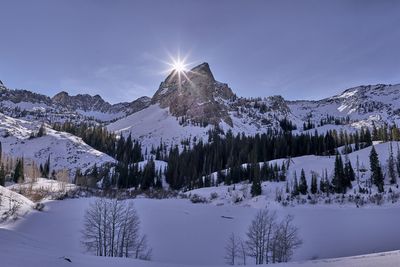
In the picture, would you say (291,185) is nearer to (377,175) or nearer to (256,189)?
(256,189)

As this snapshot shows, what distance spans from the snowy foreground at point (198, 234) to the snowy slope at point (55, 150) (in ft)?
318

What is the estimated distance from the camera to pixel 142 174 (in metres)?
129

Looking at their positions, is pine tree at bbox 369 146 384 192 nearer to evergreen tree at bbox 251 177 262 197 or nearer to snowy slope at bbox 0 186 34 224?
evergreen tree at bbox 251 177 262 197

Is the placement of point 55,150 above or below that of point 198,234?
above

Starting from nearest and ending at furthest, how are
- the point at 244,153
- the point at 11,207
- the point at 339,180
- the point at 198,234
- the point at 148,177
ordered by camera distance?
the point at 198,234 < the point at 11,207 < the point at 339,180 < the point at 148,177 < the point at 244,153

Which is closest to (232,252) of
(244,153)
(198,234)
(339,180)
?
(198,234)

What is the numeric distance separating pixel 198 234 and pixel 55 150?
5691 inches

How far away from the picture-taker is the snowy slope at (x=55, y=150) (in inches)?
6181

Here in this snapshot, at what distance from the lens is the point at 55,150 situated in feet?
554

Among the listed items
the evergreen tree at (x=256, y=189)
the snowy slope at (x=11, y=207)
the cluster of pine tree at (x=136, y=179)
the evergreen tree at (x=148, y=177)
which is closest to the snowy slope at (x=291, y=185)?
the evergreen tree at (x=256, y=189)

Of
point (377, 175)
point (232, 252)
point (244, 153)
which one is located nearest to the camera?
point (232, 252)

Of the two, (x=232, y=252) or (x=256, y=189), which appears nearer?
(x=232, y=252)

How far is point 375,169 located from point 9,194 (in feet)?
253

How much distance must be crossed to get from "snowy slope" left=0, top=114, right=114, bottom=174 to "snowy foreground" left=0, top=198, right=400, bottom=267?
97.1 m
